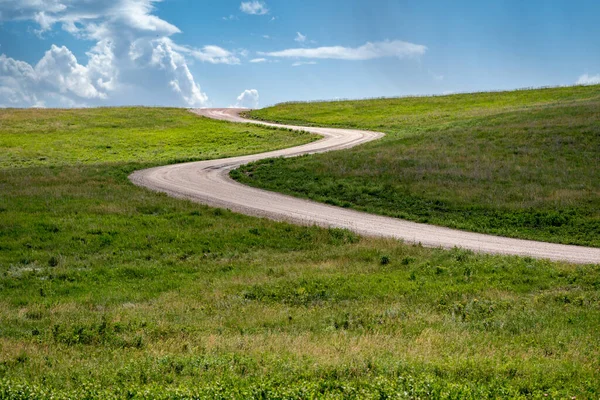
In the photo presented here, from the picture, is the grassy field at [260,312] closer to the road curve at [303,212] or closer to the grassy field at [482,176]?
the road curve at [303,212]

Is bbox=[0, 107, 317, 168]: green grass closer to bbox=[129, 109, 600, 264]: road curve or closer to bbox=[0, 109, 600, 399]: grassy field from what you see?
bbox=[129, 109, 600, 264]: road curve

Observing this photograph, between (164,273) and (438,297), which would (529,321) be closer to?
(438,297)

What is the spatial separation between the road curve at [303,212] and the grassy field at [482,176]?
4.26ft

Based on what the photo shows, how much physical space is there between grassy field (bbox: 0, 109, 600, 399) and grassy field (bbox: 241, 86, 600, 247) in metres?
7.89

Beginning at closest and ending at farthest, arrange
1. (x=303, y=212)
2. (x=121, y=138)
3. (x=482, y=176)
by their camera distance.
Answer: (x=303, y=212) → (x=482, y=176) → (x=121, y=138)

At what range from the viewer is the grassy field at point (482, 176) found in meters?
27.5

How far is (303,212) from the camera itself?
29078 millimetres

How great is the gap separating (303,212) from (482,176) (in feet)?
41.3

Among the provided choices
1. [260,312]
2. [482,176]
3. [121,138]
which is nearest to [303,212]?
[482,176]

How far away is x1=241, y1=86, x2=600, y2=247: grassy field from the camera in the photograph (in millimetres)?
27547

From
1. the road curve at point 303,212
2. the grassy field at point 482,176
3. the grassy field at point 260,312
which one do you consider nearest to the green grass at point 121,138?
the road curve at point 303,212

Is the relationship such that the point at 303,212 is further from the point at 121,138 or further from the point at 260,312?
the point at 121,138

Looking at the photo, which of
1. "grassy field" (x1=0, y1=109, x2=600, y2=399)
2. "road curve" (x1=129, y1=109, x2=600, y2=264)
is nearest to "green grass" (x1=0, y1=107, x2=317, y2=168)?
"road curve" (x1=129, y1=109, x2=600, y2=264)

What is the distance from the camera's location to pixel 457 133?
50.0 metres
